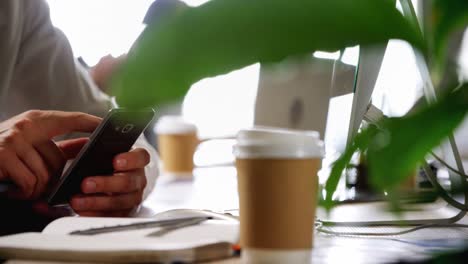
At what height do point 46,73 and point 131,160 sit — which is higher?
point 46,73

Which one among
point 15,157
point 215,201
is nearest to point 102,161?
point 15,157

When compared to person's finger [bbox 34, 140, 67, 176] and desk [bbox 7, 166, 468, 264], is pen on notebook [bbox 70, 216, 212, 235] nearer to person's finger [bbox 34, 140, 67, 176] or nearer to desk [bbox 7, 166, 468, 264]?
desk [bbox 7, 166, 468, 264]

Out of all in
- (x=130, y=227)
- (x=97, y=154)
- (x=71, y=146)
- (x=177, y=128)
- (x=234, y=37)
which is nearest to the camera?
(x=234, y=37)

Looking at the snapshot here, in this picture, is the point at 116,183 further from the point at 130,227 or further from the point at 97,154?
the point at 130,227

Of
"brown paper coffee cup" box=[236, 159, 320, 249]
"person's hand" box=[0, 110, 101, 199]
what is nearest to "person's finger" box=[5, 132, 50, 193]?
"person's hand" box=[0, 110, 101, 199]

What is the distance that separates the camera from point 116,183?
99 centimetres

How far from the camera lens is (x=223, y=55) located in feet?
0.53

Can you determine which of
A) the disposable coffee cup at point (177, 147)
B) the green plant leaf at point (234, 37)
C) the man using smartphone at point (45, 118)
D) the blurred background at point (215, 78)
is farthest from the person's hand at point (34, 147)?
the disposable coffee cup at point (177, 147)

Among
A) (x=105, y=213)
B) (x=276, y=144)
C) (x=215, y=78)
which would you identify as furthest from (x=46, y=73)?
(x=215, y=78)

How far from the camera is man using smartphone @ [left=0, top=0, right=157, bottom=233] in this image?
0.92 m

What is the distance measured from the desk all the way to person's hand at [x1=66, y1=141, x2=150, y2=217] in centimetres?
4

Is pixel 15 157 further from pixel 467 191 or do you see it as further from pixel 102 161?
pixel 467 191

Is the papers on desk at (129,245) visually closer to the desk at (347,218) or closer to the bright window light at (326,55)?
the desk at (347,218)

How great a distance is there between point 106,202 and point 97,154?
107 mm
